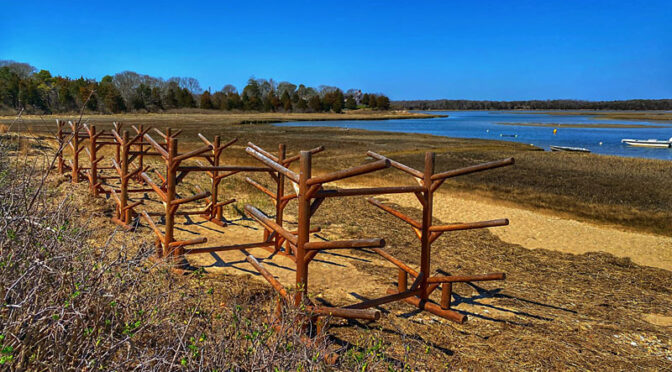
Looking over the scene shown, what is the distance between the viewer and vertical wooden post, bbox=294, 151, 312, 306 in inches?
155

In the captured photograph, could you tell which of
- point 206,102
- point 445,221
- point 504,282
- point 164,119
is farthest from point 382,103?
point 504,282

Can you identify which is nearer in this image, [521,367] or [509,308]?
[521,367]

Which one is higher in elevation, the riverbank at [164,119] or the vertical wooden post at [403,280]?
the riverbank at [164,119]

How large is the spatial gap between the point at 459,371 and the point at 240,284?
282cm

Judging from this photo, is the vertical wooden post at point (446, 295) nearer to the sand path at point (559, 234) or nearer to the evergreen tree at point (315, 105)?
the sand path at point (559, 234)

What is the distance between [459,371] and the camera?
402 centimetres

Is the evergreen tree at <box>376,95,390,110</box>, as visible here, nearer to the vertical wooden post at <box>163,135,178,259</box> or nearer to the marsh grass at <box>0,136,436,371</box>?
the vertical wooden post at <box>163,135,178,259</box>

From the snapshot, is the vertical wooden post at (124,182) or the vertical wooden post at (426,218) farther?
the vertical wooden post at (124,182)

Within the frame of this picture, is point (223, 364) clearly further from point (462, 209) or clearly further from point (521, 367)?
point (462, 209)

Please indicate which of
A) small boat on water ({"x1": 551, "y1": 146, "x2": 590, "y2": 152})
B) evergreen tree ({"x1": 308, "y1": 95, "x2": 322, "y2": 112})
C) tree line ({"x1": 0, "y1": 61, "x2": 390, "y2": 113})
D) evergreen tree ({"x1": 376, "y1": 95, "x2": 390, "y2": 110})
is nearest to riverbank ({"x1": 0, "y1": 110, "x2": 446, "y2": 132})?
tree line ({"x1": 0, "y1": 61, "x2": 390, "y2": 113})

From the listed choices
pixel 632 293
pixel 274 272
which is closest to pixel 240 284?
pixel 274 272

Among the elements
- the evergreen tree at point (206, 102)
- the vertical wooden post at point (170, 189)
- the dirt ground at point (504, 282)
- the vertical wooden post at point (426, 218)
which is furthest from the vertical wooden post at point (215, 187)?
the evergreen tree at point (206, 102)

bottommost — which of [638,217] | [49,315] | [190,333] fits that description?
[638,217]

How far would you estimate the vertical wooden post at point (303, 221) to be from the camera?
395 cm
